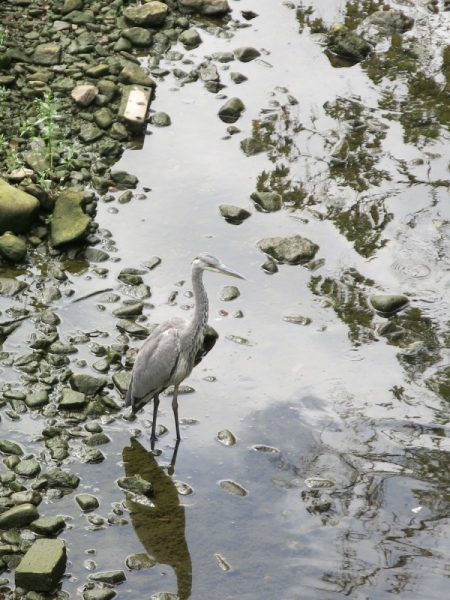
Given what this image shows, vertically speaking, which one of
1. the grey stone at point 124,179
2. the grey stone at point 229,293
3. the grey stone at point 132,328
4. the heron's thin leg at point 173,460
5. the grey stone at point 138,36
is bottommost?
the heron's thin leg at point 173,460

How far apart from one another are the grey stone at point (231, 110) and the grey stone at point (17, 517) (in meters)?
5.80

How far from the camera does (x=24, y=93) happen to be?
34.4 ft

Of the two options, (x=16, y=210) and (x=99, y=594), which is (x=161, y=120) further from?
(x=99, y=594)

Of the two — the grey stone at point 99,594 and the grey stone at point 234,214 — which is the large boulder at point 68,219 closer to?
the grey stone at point 234,214

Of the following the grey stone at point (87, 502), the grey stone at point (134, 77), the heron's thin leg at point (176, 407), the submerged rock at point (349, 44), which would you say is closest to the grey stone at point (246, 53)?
the submerged rock at point (349, 44)

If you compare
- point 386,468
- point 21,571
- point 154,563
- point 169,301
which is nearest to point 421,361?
point 386,468

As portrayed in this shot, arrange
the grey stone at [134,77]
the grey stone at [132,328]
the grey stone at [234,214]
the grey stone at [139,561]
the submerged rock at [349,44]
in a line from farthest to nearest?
1. the submerged rock at [349,44]
2. the grey stone at [134,77]
3. the grey stone at [234,214]
4. the grey stone at [132,328]
5. the grey stone at [139,561]

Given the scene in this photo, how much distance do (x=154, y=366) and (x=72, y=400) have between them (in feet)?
2.61

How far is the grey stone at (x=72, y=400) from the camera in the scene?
717 cm

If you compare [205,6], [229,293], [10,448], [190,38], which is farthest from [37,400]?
[205,6]

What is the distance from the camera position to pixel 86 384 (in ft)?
24.1

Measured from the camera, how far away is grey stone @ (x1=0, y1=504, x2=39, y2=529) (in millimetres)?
6172

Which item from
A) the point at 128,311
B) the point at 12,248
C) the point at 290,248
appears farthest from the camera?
the point at 290,248

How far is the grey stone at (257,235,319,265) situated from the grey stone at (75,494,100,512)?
131 inches
